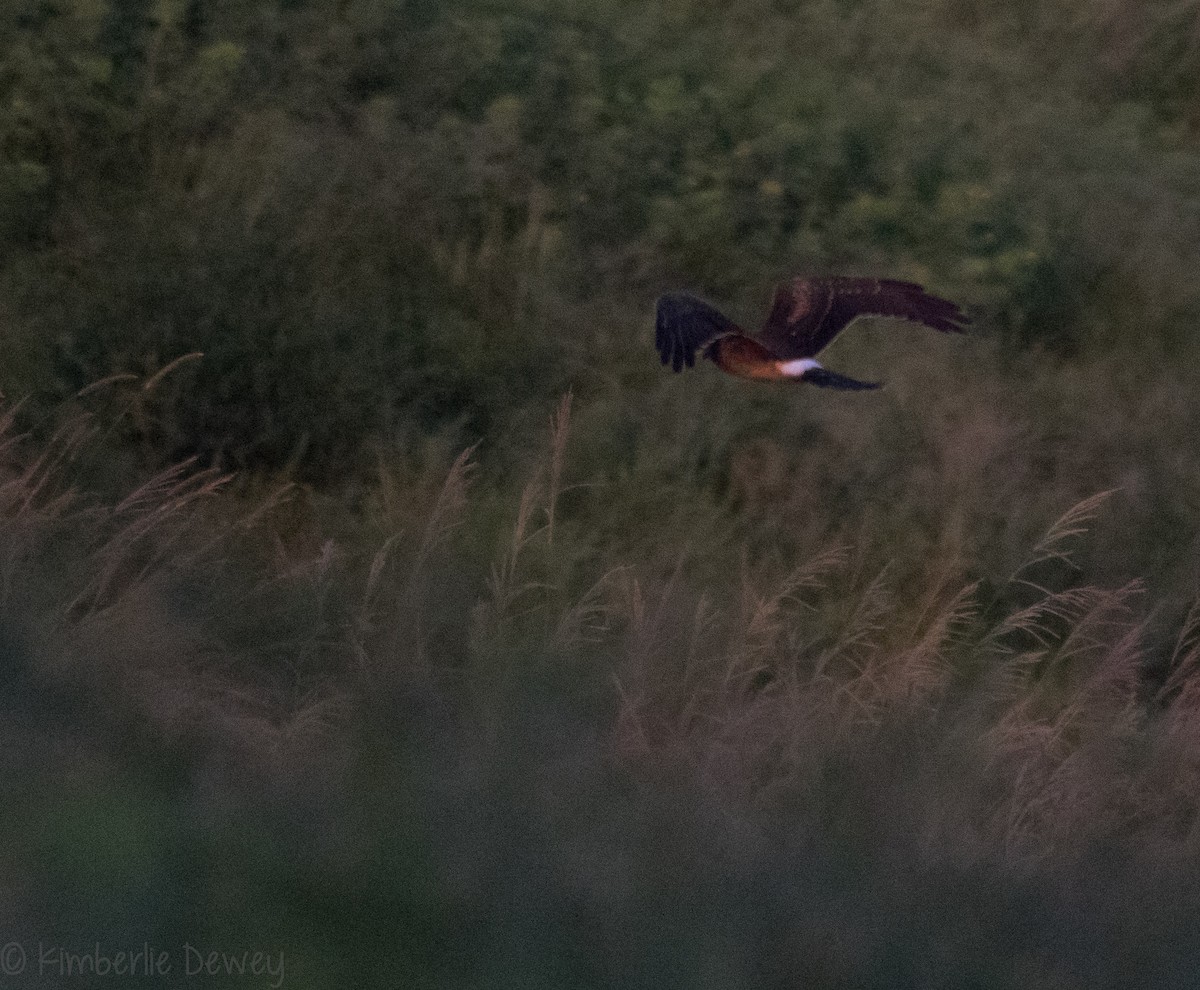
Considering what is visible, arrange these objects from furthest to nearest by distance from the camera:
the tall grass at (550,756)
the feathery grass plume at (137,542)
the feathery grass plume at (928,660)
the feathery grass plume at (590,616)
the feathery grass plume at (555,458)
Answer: the feathery grass plume at (555,458)
the feathery grass plume at (928,660)
the feathery grass plume at (590,616)
the feathery grass plume at (137,542)
the tall grass at (550,756)

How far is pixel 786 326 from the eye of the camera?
4.71 meters

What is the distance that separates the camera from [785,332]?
15.4 ft

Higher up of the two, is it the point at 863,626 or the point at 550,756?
the point at 550,756

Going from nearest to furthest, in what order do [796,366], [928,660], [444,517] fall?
[796,366] → [928,660] → [444,517]

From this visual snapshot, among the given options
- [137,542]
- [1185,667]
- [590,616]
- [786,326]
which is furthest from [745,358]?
[1185,667]

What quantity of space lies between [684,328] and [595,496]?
6.87ft

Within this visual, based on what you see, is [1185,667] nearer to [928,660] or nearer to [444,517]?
[928,660]

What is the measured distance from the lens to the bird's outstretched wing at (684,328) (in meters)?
4.55

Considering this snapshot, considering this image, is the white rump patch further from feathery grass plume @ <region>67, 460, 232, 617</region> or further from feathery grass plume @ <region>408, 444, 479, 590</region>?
feathery grass plume @ <region>67, 460, 232, 617</region>

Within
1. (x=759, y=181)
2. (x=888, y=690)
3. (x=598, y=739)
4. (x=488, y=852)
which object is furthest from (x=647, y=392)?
(x=488, y=852)

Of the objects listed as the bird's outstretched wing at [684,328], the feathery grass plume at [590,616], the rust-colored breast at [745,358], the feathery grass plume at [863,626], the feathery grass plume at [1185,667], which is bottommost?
the feathery grass plume at [1185,667]

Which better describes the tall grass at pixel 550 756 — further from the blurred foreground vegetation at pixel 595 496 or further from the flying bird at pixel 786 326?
the flying bird at pixel 786 326

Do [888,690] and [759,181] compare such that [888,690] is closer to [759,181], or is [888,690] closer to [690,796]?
[690,796]

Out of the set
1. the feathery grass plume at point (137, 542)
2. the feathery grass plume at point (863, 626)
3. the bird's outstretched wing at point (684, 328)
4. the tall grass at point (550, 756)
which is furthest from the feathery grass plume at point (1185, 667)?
the feathery grass plume at point (137, 542)
